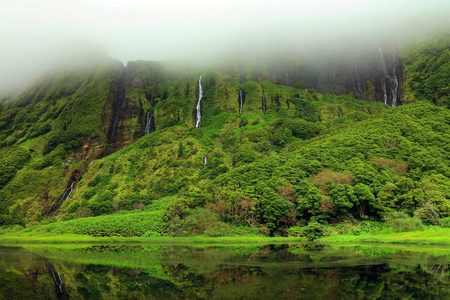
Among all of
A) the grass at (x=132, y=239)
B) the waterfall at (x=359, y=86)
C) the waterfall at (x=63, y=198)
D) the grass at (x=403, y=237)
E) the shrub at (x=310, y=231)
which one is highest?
the waterfall at (x=359, y=86)

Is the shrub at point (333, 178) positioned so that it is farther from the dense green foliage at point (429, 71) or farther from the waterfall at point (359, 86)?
the waterfall at point (359, 86)

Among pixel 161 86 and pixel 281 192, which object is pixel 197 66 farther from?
pixel 281 192

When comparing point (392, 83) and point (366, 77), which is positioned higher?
point (366, 77)

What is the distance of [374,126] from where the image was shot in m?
78.2

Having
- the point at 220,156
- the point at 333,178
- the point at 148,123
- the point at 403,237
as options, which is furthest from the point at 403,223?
the point at 148,123

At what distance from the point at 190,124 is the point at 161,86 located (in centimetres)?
4324

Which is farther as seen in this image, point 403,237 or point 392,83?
point 392,83

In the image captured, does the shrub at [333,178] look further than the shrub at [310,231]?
Yes

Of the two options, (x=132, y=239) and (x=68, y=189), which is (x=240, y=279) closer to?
(x=132, y=239)

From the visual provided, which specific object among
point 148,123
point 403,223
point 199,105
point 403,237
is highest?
point 199,105

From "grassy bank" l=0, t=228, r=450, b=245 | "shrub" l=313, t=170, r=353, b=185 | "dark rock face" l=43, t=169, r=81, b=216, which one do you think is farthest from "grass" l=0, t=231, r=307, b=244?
"dark rock face" l=43, t=169, r=81, b=216

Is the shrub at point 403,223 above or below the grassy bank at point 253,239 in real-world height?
above

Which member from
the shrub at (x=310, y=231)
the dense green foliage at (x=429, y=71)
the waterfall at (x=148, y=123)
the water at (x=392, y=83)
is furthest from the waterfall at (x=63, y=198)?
the water at (x=392, y=83)

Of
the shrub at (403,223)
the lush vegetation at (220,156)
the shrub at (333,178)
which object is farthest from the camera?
the shrub at (333,178)
